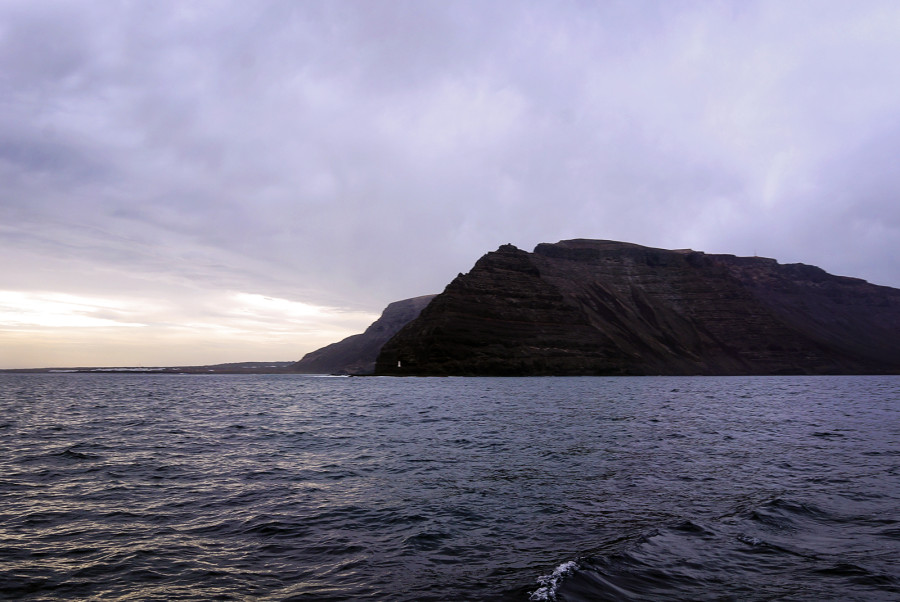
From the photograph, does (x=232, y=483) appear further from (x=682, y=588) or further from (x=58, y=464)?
(x=682, y=588)

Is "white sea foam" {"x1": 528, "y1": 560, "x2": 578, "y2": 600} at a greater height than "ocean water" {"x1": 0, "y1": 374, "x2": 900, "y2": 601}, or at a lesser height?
greater

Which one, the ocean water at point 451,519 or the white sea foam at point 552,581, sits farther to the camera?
the ocean water at point 451,519

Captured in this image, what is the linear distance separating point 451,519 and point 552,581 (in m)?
4.49

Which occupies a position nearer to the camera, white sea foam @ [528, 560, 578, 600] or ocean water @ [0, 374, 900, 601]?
white sea foam @ [528, 560, 578, 600]

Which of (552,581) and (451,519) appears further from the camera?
(451,519)

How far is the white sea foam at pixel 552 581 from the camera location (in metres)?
8.36

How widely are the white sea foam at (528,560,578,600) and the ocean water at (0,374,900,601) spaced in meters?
0.04

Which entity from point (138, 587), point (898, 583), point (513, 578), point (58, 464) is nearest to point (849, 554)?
point (898, 583)

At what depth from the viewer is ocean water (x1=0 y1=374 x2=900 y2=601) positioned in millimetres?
8977

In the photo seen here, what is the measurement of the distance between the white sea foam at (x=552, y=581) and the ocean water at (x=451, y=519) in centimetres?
4

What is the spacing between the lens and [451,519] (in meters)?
13.1

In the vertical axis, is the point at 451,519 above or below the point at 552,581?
below

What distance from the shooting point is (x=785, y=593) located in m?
8.54

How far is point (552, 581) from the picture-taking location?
8.94 metres
